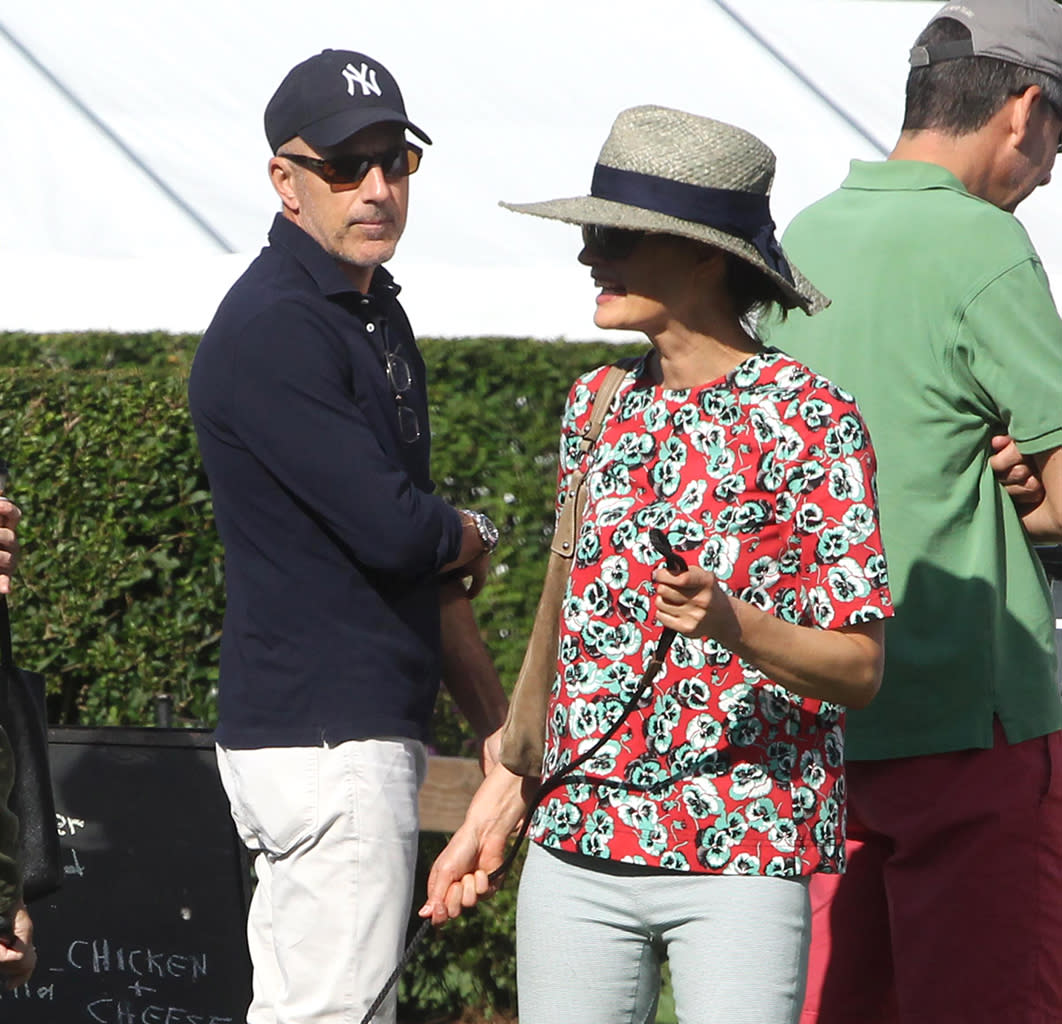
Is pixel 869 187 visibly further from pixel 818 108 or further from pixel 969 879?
pixel 818 108

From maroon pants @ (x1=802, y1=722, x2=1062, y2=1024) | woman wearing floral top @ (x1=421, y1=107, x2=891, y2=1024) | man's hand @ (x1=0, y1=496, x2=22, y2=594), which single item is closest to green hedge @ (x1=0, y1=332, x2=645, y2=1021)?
maroon pants @ (x1=802, y1=722, x2=1062, y2=1024)

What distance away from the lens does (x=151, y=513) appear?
4.73 meters

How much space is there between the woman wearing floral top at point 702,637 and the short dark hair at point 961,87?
1.90ft

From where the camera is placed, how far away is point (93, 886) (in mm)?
4570

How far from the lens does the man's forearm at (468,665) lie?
10.8 ft

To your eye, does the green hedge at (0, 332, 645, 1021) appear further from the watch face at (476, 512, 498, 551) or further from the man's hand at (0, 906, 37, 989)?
the man's hand at (0, 906, 37, 989)

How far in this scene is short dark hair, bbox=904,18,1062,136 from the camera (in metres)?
2.93

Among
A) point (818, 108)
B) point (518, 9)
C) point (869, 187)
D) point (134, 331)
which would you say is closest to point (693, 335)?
point (869, 187)

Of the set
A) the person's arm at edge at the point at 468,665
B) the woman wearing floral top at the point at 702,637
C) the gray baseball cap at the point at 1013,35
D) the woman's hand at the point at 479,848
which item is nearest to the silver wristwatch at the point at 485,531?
the person's arm at edge at the point at 468,665

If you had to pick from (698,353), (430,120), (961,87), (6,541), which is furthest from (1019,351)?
(430,120)

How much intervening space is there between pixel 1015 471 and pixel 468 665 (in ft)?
3.37

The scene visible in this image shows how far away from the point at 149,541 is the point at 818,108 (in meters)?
2.81

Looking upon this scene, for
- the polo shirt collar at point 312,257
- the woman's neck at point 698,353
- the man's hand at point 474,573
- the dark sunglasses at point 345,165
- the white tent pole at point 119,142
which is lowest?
the man's hand at point 474,573

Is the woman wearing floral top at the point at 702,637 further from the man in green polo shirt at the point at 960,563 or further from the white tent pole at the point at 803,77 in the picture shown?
the white tent pole at the point at 803,77
